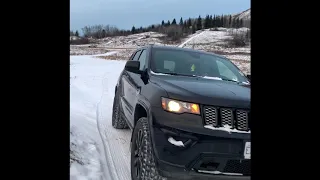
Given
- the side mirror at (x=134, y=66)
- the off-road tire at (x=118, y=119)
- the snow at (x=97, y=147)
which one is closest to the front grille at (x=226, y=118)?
the snow at (x=97, y=147)

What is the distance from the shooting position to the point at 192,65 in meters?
4.36

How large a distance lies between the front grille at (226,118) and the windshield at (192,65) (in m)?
1.29

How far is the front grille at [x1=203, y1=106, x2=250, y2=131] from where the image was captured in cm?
281

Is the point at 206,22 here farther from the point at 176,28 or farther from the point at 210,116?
the point at 210,116

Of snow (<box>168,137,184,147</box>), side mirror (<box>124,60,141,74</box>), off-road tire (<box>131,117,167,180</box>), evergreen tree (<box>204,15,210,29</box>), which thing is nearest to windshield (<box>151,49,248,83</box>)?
side mirror (<box>124,60,141,74</box>)

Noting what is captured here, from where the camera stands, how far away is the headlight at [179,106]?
9.36 ft

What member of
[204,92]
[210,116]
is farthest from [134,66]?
[210,116]
